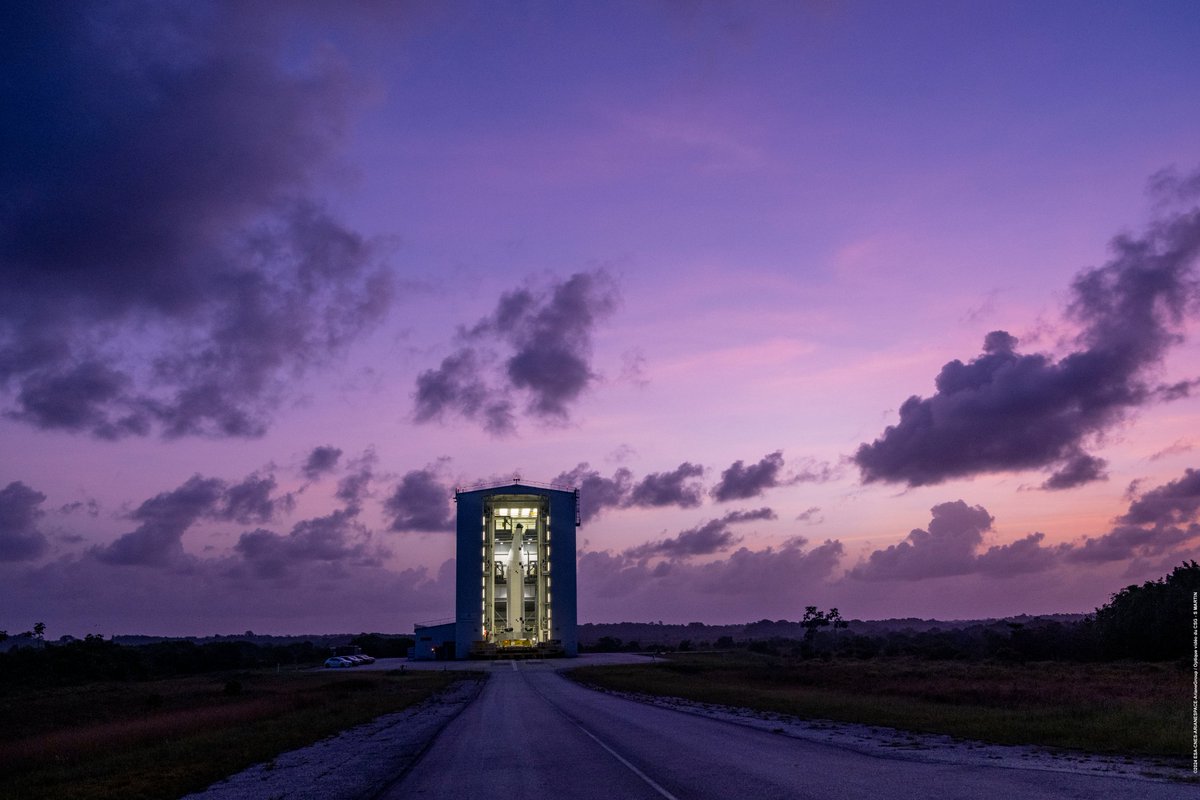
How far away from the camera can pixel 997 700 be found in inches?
1271

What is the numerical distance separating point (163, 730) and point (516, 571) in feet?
214

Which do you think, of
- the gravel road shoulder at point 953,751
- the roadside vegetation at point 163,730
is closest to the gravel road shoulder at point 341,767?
the roadside vegetation at point 163,730

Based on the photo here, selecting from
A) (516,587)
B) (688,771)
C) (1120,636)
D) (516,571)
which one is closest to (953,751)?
(688,771)

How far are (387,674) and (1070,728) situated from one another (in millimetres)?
57569

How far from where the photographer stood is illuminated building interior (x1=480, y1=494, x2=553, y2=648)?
9256 cm

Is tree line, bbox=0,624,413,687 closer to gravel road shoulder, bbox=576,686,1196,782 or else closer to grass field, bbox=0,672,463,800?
grass field, bbox=0,672,463,800

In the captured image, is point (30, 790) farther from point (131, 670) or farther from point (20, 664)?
point (131, 670)

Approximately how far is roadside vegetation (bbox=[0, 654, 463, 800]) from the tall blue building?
2794 centimetres

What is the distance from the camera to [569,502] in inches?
3792

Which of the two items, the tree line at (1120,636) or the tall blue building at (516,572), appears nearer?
the tree line at (1120,636)

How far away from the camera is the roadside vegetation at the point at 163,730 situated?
20.6 meters

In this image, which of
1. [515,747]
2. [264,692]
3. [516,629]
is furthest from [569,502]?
[515,747]

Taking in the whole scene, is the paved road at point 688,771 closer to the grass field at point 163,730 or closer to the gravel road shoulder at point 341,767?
the gravel road shoulder at point 341,767

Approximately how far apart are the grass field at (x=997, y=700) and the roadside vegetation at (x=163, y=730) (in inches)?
596
